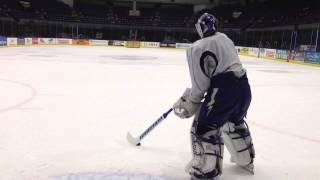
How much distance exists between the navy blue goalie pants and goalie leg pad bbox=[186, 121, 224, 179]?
2.4 inches

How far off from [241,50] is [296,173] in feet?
78.6

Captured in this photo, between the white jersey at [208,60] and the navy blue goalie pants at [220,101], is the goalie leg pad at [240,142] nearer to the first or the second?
the navy blue goalie pants at [220,101]

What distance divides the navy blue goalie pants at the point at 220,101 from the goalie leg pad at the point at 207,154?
0.20 ft

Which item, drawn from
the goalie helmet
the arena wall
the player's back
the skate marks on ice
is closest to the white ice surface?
the skate marks on ice

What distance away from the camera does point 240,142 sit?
265cm

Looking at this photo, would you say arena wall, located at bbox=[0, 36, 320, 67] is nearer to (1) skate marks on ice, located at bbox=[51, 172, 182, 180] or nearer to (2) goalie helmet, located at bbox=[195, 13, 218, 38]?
(2) goalie helmet, located at bbox=[195, 13, 218, 38]

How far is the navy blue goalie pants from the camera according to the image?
2.30 metres

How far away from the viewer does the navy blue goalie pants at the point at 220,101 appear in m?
2.30

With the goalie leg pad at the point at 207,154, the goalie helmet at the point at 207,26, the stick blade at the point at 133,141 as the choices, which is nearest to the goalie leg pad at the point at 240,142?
the goalie leg pad at the point at 207,154

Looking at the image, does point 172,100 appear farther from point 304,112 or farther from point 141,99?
point 304,112

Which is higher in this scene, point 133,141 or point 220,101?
point 220,101

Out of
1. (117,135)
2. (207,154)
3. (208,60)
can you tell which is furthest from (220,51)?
(117,135)

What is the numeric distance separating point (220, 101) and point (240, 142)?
1.84 feet

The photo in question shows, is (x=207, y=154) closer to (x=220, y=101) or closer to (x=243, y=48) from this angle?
(x=220, y=101)
